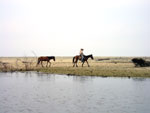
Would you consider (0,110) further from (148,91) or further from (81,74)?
(81,74)

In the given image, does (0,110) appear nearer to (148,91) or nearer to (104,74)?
(148,91)

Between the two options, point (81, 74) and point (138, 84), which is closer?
point (138, 84)

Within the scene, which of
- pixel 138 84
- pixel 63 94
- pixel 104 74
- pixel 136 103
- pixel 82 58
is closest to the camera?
pixel 136 103

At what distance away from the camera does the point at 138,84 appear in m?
23.6

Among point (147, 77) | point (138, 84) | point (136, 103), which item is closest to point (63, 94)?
point (136, 103)

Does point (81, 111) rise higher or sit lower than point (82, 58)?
lower

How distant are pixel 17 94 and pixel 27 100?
2685 mm

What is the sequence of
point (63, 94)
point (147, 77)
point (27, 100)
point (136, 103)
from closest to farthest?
point (136, 103)
point (27, 100)
point (63, 94)
point (147, 77)

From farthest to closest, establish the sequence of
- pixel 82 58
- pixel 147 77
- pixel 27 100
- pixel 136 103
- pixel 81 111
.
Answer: pixel 82 58 → pixel 147 77 → pixel 27 100 → pixel 136 103 → pixel 81 111

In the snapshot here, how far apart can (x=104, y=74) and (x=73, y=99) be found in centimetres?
1349

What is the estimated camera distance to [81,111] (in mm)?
13789

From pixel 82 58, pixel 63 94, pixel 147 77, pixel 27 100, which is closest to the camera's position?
pixel 27 100

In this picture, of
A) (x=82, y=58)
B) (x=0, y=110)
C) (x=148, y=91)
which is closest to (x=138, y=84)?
(x=148, y=91)

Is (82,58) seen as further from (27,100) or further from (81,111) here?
(81,111)
